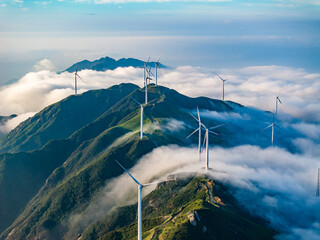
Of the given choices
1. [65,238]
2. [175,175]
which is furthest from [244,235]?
[65,238]

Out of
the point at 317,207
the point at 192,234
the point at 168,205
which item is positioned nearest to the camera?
the point at 192,234

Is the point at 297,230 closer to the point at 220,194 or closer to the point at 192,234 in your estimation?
the point at 220,194

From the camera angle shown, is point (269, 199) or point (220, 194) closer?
point (220, 194)

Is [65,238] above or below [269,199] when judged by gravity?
below

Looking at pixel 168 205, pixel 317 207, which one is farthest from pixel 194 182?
pixel 317 207

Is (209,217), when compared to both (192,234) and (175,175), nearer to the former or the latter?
(192,234)

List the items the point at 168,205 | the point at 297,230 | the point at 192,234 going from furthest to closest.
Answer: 1. the point at 168,205
2. the point at 297,230
3. the point at 192,234

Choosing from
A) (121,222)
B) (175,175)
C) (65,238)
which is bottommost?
(65,238)
